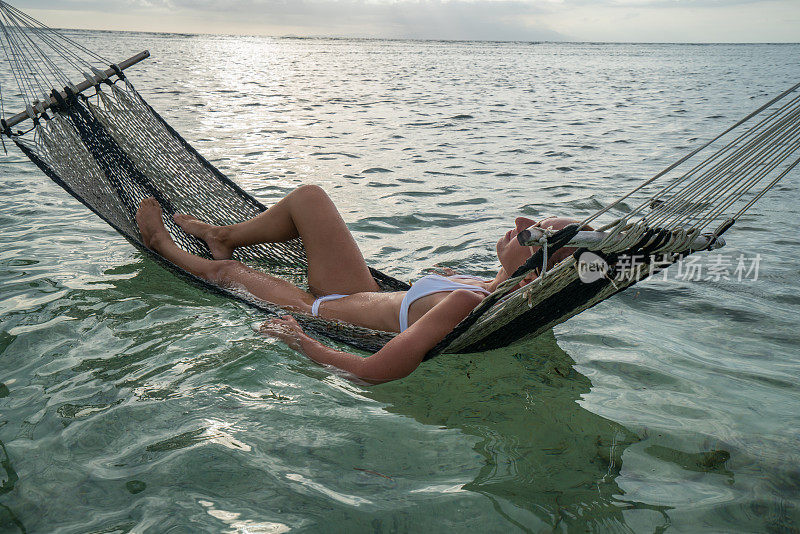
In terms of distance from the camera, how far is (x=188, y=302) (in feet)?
9.72

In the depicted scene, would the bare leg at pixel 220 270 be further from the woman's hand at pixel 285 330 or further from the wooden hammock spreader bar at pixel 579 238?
the wooden hammock spreader bar at pixel 579 238

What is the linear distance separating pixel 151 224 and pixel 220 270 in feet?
1.76

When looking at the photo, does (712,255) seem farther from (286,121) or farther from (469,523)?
(286,121)

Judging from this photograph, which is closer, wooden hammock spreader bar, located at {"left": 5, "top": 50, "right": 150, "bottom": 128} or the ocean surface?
the ocean surface

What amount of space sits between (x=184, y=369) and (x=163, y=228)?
1093 millimetres

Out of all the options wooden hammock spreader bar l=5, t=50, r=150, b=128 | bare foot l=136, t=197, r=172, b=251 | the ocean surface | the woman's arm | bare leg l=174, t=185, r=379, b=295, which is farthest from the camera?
bare foot l=136, t=197, r=172, b=251

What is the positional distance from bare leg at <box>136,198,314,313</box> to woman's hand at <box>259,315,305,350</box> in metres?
0.20

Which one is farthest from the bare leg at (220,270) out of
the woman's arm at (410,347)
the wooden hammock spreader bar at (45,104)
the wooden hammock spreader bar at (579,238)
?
the wooden hammock spreader bar at (579,238)

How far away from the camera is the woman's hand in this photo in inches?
96.5

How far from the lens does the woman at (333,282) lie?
86.4 inches

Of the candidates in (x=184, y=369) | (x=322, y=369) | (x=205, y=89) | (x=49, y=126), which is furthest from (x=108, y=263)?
(x=205, y=89)

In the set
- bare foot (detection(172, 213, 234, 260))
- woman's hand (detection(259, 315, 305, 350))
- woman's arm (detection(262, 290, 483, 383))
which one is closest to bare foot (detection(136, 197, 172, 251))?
bare foot (detection(172, 213, 234, 260))

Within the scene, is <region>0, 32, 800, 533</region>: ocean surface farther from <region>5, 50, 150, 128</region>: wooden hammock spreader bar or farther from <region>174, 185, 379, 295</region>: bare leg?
<region>5, 50, 150, 128</region>: wooden hammock spreader bar

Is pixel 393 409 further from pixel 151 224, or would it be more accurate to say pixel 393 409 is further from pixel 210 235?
pixel 151 224
